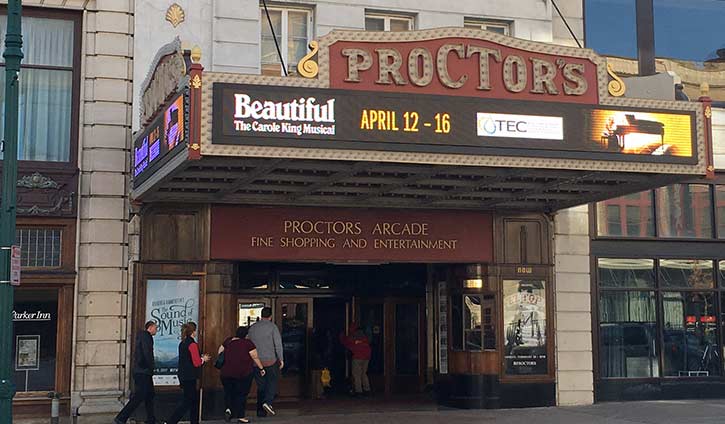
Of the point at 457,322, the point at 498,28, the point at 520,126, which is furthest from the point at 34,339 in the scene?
the point at 498,28

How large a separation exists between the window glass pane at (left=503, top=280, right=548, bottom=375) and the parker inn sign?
12.2ft

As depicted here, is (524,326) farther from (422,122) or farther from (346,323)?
(422,122)

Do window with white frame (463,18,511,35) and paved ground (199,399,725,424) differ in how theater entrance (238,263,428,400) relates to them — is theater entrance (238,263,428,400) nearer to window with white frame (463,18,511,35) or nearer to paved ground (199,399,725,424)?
paved ground (199,399,725,424)

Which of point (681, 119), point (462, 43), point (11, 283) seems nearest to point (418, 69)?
point (462, 43)

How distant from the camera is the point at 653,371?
18.8m

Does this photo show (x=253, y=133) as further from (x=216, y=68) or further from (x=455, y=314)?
(x=455, y=314)

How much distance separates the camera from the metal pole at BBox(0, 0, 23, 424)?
11.1m

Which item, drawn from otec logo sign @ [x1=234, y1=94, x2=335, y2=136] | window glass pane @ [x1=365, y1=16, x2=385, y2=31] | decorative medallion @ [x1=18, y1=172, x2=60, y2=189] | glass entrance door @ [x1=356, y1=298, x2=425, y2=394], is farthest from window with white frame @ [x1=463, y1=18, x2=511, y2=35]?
decorative medallion @ [x1=18, y1=172, x2=60, y2=189]

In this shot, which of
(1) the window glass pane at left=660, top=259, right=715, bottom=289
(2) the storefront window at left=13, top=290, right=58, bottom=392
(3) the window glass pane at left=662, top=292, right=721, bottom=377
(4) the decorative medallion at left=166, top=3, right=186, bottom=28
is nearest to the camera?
(2) the storefront window at left=13, top=290, right=58, bottom=392

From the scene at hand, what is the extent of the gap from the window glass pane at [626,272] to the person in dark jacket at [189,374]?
27.4 ft

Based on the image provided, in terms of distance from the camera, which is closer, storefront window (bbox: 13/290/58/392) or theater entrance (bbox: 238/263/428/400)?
storefront window (bbox: 13/290/58/392)

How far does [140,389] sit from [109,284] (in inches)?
82.8

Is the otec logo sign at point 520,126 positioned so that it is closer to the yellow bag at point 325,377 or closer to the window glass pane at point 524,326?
the window glass pane at point 524,326

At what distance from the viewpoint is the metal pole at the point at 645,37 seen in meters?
19.3
